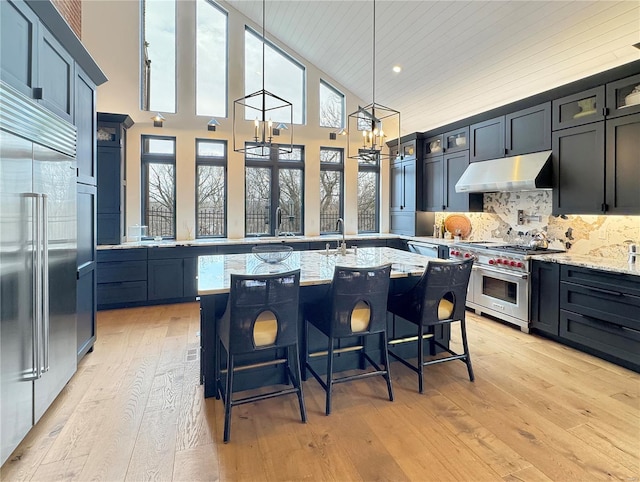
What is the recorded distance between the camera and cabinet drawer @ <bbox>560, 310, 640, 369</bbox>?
118 inches

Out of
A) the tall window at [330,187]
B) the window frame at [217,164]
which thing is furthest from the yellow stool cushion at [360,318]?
the tall window at [330,187]

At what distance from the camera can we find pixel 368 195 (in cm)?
702

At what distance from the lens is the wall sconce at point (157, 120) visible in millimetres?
5298

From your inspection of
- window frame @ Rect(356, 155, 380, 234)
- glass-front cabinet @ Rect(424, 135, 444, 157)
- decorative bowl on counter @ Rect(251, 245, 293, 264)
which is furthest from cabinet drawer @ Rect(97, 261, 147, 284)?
glass-front cabinet @ Rect(424, 135, 444, 157)

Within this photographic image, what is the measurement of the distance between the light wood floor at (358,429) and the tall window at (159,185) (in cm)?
290

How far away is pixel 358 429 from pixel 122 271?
4041 millimetres

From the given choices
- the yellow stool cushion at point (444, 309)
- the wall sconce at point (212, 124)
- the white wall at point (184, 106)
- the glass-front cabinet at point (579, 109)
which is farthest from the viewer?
the wall sconce at point (212, 124)

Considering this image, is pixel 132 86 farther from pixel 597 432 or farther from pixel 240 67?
pixel 597 432

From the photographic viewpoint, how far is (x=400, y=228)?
6660 mm

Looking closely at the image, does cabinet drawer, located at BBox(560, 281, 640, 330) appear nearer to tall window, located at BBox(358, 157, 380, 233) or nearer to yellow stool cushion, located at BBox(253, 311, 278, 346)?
yellow stool cushion, located at BBox(253, 311, 278, 346)

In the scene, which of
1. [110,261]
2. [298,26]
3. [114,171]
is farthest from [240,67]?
[110,261]

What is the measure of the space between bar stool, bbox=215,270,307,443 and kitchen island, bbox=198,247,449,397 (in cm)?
20

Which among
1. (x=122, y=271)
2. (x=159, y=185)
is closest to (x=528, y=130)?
(x=159, y=185)

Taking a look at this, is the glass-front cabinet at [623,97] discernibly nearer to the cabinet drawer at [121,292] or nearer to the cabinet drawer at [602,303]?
the cabinet drawer at [602,303]
